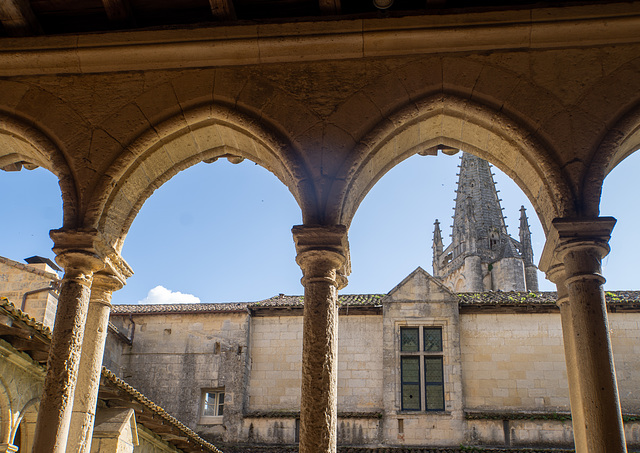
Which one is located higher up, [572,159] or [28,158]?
[28,158]

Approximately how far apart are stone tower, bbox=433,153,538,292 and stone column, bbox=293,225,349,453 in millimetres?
29699

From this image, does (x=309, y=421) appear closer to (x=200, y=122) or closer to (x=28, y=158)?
(x=200, y=122)

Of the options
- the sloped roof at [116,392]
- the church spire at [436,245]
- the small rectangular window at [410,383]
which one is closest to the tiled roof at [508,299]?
the small rectangular window at [410,383]

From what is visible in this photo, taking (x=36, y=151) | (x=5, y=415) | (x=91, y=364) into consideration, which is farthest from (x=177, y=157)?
(x=5, y=415)

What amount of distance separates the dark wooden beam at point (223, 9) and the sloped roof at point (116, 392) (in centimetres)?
310

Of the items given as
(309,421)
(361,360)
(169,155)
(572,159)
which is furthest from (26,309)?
(572,159)

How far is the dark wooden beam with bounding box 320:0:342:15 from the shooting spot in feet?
15.7

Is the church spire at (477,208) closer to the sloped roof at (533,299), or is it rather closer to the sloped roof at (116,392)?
the sloped roof at (533,299)

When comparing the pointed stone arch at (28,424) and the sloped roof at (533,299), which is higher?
the sloped roof at (533,299)

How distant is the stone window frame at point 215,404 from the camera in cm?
1512

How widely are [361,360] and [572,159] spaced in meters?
11.4

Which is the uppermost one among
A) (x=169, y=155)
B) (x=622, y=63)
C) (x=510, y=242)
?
(x=510, y=242)

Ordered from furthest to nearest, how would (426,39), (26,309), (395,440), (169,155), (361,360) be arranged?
(361,360) → (395,440) → (26,309) → (169,155) → (426,39)

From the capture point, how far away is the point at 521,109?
455 centimetres
